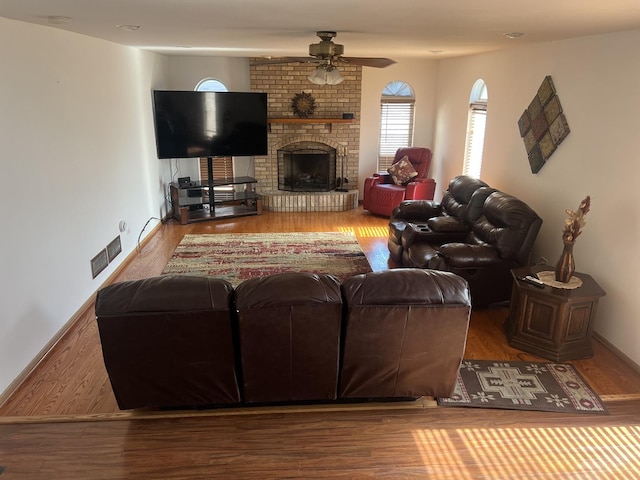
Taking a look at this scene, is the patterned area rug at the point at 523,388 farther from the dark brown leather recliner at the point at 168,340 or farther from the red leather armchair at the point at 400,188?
the red leather armchair at the point at 400,188

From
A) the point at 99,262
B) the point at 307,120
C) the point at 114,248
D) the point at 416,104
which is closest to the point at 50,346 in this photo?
the point at 99,262

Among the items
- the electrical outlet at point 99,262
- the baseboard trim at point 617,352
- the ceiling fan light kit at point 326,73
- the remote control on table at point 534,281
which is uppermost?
the ceiling fan light kit at point 326,73

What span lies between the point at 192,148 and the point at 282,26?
3.89 meters

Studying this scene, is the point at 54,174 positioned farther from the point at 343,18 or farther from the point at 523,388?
the point at 523,388

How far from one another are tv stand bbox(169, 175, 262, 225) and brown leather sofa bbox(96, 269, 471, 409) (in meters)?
4.72

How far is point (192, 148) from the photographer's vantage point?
277 inches

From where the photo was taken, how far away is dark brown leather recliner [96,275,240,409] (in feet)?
7.89

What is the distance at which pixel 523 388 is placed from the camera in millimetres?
3070

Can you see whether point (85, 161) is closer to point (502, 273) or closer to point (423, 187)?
point (502, 273)

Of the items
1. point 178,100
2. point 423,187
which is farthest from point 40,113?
point 423,187

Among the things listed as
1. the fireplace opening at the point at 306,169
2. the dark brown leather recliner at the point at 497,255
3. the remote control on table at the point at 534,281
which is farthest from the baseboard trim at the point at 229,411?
the fireplace opening at the point at 306,169

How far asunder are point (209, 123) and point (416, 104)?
3.58m

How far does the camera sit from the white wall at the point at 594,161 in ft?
11.2

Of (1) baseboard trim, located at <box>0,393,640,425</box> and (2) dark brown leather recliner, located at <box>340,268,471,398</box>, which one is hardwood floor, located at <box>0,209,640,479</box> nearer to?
(1) baseboard trim, located at <box>0,393,640,425</box>
